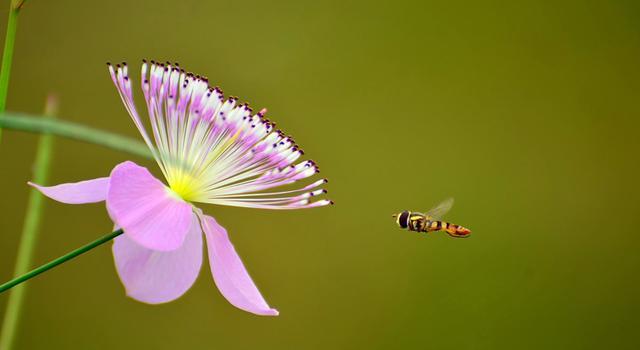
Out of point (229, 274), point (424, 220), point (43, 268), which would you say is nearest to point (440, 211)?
point (424, 220)

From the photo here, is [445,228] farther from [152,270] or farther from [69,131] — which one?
[69,131]

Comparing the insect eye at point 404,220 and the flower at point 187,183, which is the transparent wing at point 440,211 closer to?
the insect eye at point 404,220

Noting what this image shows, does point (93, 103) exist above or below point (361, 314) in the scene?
above

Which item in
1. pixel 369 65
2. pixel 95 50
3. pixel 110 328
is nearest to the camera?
pixel 110 328

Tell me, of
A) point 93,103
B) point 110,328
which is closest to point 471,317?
point 110,328

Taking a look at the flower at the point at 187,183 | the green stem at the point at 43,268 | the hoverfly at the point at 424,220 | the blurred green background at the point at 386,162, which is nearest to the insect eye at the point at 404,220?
the hoverfly at the point at 424,220

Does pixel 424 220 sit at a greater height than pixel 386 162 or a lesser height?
lesser

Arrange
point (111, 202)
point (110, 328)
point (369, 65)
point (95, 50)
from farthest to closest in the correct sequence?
point (369, 65) < point (95, 50) < point (110, 328) < point (111, 202)

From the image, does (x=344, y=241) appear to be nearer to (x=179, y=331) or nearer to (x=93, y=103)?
(x=179, y=331)

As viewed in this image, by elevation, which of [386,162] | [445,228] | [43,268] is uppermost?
[386,162]
